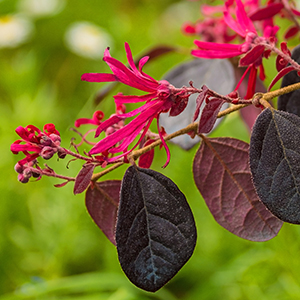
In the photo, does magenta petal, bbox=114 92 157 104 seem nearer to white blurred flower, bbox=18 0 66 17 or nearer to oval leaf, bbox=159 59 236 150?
oval leaf, bbox=159 59 236 150

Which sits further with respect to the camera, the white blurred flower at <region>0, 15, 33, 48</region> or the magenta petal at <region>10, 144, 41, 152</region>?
the white blurred flower at <region>0, 15, 33, 48</region>

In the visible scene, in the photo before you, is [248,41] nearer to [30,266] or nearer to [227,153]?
[227,153]

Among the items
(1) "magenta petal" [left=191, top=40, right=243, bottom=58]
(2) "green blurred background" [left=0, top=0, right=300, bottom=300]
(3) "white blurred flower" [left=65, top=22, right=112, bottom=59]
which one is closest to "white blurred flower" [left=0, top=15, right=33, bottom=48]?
(2) "green blurred background" [left=0, top=0, right=300, bottom=300]

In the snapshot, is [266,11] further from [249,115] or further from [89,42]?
[89,42]

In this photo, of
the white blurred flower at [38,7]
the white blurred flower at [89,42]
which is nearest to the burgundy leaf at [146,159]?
the white blurred flower at [89,42]

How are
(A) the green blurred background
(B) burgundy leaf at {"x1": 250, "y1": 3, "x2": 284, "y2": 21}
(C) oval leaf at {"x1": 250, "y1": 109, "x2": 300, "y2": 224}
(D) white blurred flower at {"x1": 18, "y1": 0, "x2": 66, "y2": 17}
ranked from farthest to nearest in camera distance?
(D) white blurred flower at {"x1": 18, "y1": 0, "x2": 66, "y2": 17} < (A) the green blurred background < (B) burgundy leaf at {"x1": 250, "y1": 3, "x2": 284, "y2": 21} < (C) oval leaf at {"x1": 250, "y1": 109, "x2": 300, "y2": 224}

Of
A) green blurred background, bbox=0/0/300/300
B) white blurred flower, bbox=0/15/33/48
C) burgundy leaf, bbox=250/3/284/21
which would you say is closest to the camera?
burgundy leaf, bbox=250/3/284/21
